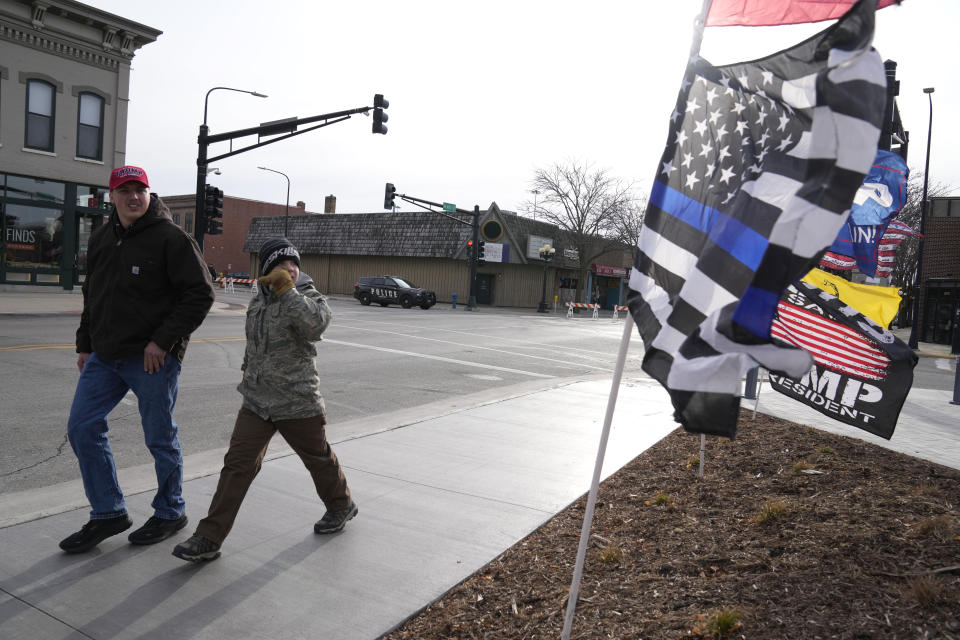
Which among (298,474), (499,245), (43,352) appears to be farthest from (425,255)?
(298,474)

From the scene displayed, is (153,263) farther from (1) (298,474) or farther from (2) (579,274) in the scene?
(2) (579,274)

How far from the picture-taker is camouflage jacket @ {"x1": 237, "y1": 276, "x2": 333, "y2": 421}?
12.0 ft

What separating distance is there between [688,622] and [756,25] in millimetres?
2559

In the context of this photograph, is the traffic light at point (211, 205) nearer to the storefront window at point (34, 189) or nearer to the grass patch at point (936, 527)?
the storefront window at point (34, 189)

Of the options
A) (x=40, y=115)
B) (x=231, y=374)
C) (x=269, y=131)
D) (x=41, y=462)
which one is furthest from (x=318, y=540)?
(x=40, y=115)

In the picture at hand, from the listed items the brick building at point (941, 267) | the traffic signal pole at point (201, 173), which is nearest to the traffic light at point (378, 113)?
the traffic signal pole at point (201, 173)

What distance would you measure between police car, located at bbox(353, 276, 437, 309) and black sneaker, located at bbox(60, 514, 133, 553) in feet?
104

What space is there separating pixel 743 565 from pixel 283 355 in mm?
2566

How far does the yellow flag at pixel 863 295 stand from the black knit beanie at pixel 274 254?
143 inches

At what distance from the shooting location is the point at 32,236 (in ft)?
80.6

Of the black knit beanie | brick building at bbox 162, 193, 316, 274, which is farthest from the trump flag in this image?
brick building at bbox 162, 193, 316, 274

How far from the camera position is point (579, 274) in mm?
52469

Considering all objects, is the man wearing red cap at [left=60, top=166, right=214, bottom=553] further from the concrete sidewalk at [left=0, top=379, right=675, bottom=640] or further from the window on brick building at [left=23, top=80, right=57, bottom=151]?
the window on brick building at [left=23, top=80, right=57, bottom=151]

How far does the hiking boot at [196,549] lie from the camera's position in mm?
3479
